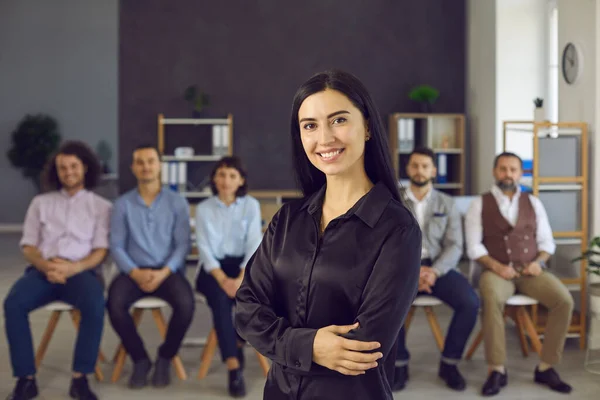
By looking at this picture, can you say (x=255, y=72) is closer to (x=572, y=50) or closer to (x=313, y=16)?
(x=313, y=16)

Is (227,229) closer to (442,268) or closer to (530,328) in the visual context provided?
(442,268)

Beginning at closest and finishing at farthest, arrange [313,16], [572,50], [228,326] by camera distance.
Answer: [228,326]
[572,50]
[313,16]

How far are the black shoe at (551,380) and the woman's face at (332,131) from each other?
3393 mm

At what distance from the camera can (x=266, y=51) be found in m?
9.18

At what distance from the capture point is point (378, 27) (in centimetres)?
914

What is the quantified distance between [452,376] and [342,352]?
3230 millimetres

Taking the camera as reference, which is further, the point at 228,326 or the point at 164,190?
the point at 164,190

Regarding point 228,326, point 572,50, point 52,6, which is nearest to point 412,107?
point 572,50

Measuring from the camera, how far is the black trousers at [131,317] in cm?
479

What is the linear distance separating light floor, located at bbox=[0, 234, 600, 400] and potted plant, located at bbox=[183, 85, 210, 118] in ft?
10.8

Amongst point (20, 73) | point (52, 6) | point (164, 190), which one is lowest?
point (164, 190)

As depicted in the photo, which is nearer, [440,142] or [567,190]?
[567,190]

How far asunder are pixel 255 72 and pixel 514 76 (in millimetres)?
2955

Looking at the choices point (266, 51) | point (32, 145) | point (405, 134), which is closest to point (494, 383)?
point (405, 134)
